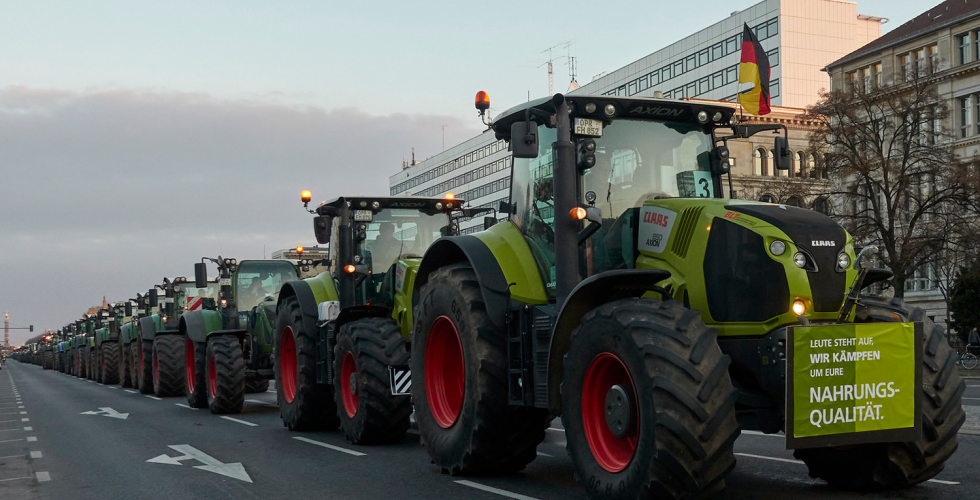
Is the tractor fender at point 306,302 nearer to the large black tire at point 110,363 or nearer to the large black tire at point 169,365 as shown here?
the large black tire at point 169,365

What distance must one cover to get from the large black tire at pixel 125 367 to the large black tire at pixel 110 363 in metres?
1.46

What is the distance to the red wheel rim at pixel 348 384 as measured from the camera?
40.4ft

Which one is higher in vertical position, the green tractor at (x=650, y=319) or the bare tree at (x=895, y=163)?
the bare tree at (x=895, y=163)

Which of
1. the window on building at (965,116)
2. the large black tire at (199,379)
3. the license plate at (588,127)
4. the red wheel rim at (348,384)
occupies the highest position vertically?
the window on building at (965,116)

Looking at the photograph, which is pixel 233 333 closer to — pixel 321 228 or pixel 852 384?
pixel 321 228

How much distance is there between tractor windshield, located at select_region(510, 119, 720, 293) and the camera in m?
8.12

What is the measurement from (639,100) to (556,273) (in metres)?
1.62

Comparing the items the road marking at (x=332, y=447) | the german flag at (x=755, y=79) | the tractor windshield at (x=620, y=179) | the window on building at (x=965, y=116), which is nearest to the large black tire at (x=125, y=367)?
the road marking at (x=332, y=447)

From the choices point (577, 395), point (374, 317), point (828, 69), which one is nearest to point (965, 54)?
point (828, 69)

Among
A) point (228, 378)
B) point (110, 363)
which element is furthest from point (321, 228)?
point (110, 363)

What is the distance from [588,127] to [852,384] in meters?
2.91

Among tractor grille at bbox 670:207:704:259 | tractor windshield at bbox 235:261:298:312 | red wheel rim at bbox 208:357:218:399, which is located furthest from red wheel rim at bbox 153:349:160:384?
tractor grille at bbox 670:207:704:259

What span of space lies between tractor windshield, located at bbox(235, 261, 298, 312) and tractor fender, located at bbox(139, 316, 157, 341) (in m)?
7.70

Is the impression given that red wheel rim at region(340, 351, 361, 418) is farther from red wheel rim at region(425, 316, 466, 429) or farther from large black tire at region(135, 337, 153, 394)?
large black tire at region(135, 337, 153, 394)
